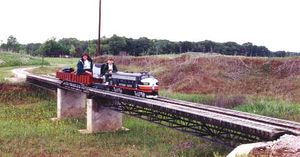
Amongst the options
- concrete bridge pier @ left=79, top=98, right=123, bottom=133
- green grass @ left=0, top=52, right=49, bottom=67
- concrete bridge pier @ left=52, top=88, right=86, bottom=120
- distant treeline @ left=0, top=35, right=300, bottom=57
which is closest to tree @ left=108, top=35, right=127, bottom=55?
distant treeline @ left=0, top=35, right=300, bottom=57

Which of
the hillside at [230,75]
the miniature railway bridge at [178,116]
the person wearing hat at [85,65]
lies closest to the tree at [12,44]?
the hillside at [230,75]

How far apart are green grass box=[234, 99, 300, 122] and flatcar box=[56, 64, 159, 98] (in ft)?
24.9

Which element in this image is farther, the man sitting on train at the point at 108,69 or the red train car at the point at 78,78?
the red train car at the point at 78,78

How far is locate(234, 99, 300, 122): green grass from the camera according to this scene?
2483 centimetres

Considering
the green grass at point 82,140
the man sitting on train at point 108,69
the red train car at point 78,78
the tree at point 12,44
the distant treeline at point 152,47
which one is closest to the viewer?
the green grass at point 82,140

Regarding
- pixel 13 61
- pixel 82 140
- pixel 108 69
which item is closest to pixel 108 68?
pixel 108 69

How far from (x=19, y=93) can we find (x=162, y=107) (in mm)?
22421

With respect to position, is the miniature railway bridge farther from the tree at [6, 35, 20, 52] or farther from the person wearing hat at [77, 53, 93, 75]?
the tree at [6, 35, 20, 52]

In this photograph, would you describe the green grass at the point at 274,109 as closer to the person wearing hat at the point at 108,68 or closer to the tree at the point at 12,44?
the person wearing hat at the point at 108,68

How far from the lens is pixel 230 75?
4216 centimetres

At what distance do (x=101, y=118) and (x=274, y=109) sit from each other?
400 inches

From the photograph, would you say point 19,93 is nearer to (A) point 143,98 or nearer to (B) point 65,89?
(B) point 65,89

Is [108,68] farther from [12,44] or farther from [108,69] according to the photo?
[12,44]

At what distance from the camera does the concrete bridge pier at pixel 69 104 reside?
30.3m
